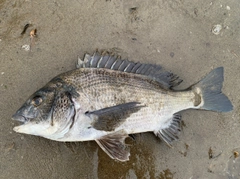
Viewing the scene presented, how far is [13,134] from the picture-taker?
276cm

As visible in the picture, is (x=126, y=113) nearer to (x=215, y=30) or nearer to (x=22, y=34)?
(x=22, y=34)

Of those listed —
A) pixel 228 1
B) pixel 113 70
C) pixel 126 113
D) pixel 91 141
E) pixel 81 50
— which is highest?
pixel 228 1

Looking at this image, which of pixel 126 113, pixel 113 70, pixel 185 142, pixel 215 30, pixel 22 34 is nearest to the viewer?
pixel 126 113

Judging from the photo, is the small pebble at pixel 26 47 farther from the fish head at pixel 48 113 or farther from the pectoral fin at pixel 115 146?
the pectoral fin at pixel 115 146

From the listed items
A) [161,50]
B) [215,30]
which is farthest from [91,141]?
[215,30]

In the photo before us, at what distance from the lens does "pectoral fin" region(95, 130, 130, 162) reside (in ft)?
8.44

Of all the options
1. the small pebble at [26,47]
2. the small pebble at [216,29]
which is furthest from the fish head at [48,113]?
the small pebble at [216,29]

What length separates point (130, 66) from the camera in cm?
285

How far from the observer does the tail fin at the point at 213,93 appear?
121 inches

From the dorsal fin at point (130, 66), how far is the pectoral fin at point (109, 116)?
48 cm

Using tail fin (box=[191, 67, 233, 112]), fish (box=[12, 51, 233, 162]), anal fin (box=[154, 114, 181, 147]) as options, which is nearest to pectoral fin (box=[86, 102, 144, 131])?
fish (box=[12, 51, 233, 162])

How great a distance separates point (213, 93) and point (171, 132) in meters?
0.71

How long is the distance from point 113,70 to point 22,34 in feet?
3.86

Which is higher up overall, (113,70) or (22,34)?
(22,34)
